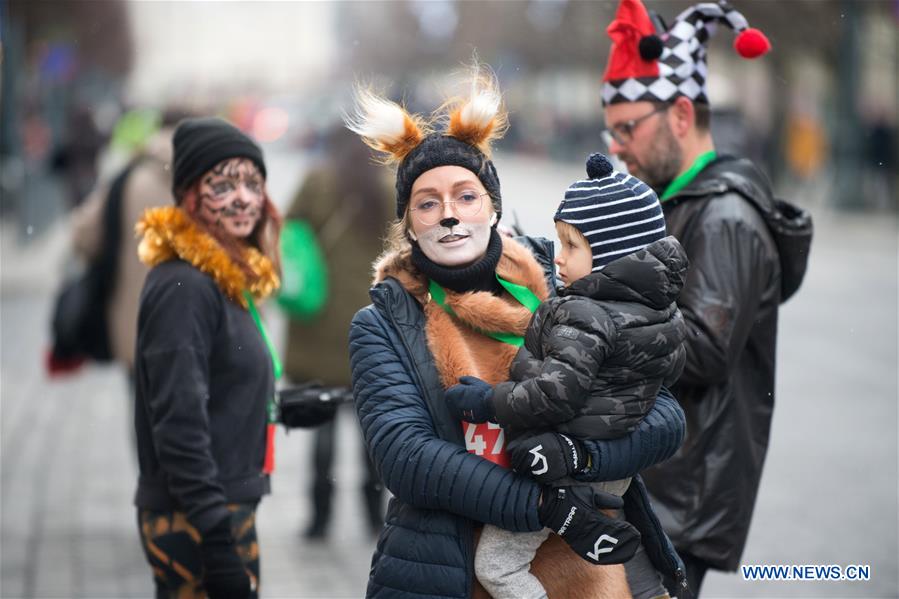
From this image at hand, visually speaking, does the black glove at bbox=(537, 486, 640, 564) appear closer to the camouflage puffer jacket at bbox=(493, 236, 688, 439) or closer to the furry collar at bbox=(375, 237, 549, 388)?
the camouflage puffer jacket at bbox=(493, 236, 688, 439)

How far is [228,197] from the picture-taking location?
397 centimetres

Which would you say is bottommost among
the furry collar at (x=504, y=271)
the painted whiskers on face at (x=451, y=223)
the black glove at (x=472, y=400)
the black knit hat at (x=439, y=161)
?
the black glove at (x=472, y=400)

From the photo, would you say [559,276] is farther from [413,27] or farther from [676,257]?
[413,27]

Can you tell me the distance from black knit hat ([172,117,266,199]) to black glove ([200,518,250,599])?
1084mm

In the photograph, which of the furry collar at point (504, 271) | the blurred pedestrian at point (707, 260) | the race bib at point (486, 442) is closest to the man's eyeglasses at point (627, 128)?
the blurred pedestrian at point (707, 260)

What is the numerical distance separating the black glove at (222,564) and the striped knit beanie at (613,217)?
139 cm

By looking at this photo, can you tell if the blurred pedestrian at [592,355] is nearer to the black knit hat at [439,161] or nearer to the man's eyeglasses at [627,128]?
the black knit hat at [439,161]

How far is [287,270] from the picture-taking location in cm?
684

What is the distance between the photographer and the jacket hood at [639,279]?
275 cm

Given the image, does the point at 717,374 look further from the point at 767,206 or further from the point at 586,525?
the point at 586,525

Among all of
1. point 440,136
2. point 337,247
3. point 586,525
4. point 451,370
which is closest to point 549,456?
point 586,525

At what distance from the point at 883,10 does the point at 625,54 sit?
967 inches

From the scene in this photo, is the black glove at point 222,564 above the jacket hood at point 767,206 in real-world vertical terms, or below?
below

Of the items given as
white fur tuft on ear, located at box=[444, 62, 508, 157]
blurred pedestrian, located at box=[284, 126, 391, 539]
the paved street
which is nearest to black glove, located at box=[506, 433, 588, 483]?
white fur tuft on ear, located at box=[444, 62, 508, 157]
